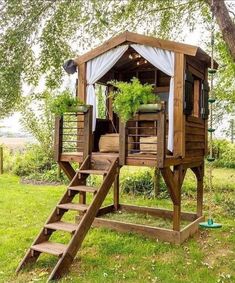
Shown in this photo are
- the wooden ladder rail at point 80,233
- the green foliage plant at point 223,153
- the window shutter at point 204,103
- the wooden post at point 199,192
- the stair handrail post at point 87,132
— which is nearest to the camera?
the wooden ladder rail at point 80,233

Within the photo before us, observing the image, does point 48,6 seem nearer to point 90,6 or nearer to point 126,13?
point 90,6

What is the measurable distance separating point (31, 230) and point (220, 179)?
695 cm

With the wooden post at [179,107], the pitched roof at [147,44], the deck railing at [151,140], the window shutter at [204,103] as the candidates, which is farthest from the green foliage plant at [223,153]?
the deck railing at [151,140]

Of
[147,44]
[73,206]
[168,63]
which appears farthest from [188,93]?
[73,206]

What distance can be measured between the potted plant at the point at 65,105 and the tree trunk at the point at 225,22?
8.74 feet

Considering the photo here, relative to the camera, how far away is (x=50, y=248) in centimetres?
469

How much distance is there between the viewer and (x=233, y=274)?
183 inches

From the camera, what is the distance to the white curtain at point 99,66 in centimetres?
637

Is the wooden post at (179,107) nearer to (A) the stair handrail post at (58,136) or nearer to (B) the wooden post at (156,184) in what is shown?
(A) the stair handrail post at (58,136)

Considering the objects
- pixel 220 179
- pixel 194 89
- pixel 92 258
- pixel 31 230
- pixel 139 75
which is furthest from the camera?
pixel 220 179

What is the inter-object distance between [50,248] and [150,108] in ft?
8.18

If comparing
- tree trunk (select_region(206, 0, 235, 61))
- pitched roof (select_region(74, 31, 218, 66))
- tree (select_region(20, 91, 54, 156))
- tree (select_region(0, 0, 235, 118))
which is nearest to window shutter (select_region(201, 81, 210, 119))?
pitched roof (select_region(74, 31, 218, 66))

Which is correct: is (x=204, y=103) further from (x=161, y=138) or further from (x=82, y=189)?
(x=82, y=189)

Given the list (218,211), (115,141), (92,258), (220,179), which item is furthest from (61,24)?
(220,179)
